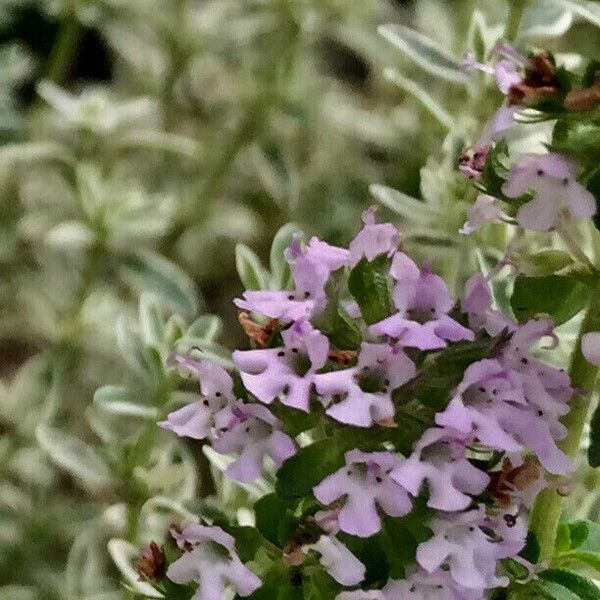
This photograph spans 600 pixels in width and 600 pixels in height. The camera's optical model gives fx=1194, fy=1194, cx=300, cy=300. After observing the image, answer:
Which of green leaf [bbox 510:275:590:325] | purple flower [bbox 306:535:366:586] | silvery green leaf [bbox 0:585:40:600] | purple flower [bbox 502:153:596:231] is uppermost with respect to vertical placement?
purple flower [bbox 502:153:596:231]

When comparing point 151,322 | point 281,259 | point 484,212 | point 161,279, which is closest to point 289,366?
point 484,212

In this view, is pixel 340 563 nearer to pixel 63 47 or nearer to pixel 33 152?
pixel 33 152

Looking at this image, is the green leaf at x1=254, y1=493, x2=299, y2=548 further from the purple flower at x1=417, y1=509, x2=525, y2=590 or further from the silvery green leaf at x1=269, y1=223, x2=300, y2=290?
the silvery green leaf at x1=269, y1=223, x2=300, y2=290

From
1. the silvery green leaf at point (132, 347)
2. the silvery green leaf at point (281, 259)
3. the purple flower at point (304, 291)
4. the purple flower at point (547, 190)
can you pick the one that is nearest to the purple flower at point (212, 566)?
the purple flower at point (304, 291)

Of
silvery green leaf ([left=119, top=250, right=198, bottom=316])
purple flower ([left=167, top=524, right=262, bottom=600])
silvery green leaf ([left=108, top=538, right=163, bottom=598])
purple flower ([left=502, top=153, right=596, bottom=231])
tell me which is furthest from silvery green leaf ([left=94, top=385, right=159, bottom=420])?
purple flower ([left=502, top=153, right=596, bottom=231])

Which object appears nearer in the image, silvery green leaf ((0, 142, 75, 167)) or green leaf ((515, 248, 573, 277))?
green leaf ((515, 248, 573, 277))

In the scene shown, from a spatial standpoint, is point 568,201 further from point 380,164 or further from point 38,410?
point 380,164
